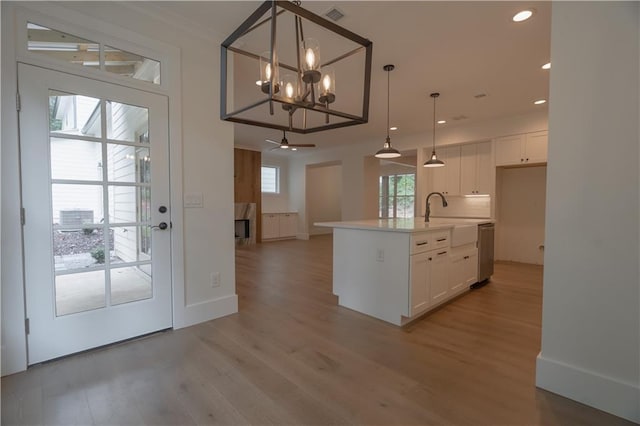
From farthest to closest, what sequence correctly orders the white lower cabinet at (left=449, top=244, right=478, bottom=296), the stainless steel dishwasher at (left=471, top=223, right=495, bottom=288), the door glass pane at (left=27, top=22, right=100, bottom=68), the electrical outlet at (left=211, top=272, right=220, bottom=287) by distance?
the stainless steel dishwasher at (left=471, top=223, right=495, bottom=288) → the white lower cabinet at (left=449, top=244, right=478, bottom=296) → the electrical outlet at (left=211, top=272, right=220, bottom=287) → the door glass pane at (left=27, top=22, right=100, bottom=68)

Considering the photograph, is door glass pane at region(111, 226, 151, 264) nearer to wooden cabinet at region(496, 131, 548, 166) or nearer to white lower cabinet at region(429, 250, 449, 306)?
white lower cabinet at region(429, 250, 449, 306)

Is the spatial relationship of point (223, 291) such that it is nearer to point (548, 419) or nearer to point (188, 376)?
point (188, 376)

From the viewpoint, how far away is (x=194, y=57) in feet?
8.67

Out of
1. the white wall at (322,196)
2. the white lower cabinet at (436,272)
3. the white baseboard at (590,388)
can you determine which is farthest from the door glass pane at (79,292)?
the white wall at (322,196)

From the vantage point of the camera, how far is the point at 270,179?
31.2 ft

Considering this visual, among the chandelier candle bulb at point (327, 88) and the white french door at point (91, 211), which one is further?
the white french door at point (91, 211)

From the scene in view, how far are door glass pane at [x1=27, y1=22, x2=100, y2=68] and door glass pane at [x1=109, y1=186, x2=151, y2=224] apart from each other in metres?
0.92

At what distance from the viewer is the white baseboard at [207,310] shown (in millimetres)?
2645

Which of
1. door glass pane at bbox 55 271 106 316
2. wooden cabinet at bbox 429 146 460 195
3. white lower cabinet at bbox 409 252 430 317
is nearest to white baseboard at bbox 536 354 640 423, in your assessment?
white lower cabinet at bbox 409 252 430 317

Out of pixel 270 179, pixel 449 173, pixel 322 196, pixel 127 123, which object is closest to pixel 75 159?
pixel 127 123

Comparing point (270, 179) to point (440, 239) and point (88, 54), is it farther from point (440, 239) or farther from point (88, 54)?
point (88, 54)

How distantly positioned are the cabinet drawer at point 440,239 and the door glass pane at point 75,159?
115 inches

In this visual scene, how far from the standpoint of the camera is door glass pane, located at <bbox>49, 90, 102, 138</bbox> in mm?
2039

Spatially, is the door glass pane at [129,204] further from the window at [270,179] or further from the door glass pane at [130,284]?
the window at [270,179]
